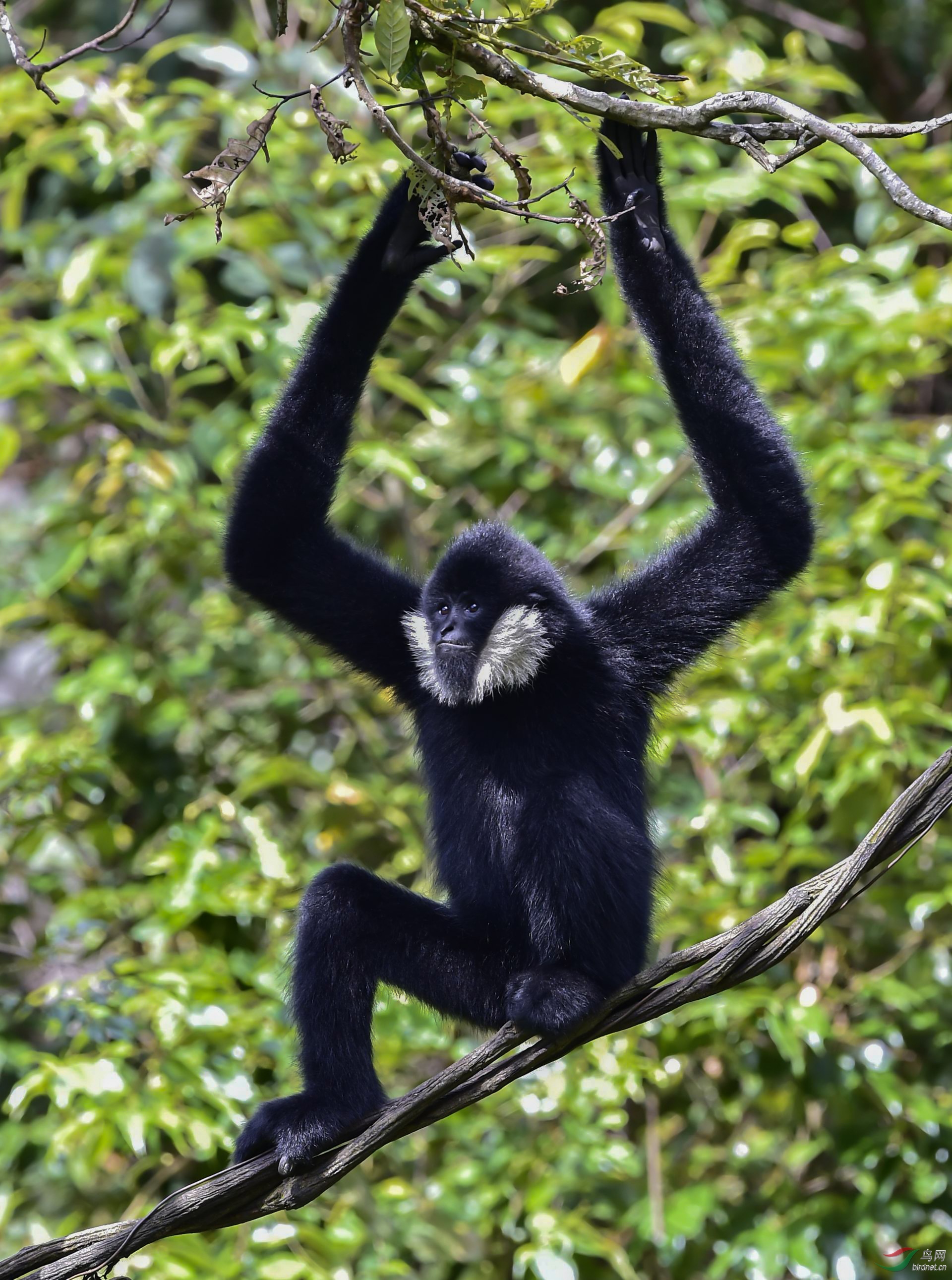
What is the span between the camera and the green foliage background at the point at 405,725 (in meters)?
4.34

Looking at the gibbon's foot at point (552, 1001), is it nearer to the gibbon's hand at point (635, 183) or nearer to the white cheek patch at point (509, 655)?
the white cheek patch at point (509, 655)

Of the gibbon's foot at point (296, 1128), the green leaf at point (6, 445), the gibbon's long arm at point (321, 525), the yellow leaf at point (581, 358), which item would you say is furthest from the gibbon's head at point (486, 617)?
the green leaf at point (6, 445)

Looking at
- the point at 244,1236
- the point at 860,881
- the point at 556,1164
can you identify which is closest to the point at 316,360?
the point at 860,881

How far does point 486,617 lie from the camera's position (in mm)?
3207

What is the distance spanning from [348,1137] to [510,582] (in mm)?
1323

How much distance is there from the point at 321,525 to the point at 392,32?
1395mm

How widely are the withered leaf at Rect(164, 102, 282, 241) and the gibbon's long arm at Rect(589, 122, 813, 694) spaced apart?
892 millimetres

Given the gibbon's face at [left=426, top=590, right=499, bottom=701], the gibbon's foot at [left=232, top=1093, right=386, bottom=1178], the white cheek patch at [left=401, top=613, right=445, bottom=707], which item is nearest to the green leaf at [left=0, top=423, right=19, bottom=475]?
the white cheek patch at [left=401, top=613, right=445, bottom=707]

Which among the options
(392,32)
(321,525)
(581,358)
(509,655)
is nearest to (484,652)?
(509,655)

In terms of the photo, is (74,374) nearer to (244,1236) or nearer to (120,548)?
(120,548)

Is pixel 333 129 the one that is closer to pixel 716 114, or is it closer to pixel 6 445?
pixel 716 114

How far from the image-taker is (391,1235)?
4.87 m

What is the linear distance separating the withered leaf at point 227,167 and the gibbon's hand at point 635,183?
87 centimetres

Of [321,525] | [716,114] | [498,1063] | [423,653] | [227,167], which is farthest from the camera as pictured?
[321,525]
